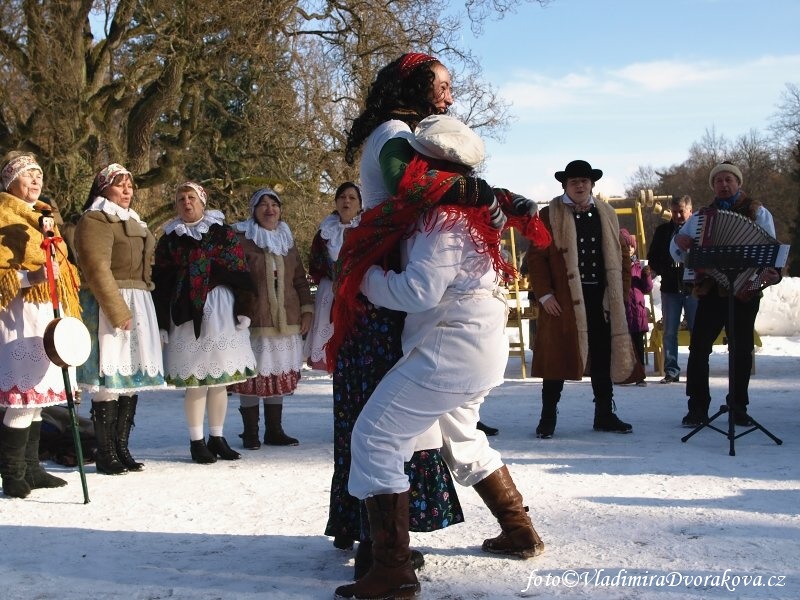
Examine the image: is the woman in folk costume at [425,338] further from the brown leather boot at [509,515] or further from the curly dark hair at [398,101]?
the brown leather boot at [509,515]

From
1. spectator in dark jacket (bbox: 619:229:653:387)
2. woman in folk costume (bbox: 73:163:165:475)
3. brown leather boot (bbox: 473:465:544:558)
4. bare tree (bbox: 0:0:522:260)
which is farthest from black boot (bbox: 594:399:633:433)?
bare tree (bbox: 0:0:522:260)

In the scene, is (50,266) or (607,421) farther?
(607,421)

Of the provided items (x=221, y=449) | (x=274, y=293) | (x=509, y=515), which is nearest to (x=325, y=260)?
(x=274, y=293)

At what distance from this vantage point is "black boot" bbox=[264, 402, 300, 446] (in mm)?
6754

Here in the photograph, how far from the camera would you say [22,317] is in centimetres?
512

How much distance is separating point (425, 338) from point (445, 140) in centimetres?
70

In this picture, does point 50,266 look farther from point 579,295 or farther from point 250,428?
point 579,295

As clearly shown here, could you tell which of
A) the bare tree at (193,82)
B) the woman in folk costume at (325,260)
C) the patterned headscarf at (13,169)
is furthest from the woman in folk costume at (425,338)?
the bare tree at (193,82)

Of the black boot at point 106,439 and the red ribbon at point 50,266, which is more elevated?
the red ribbon at point 50,266

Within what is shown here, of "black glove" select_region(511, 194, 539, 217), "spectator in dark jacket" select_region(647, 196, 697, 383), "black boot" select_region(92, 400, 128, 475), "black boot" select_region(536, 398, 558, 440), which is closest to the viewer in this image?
"black glove" select_region(511, 194, 539, 217)

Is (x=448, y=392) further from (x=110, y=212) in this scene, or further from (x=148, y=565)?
(x=110, y=212)

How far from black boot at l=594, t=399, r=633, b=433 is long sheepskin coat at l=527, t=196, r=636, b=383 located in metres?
0.22

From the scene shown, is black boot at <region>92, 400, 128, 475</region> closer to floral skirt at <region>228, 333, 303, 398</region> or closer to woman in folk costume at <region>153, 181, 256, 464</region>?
woman in folk costume at <region>153, 181, 256, 464</region>

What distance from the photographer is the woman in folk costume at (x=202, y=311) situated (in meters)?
6.09
